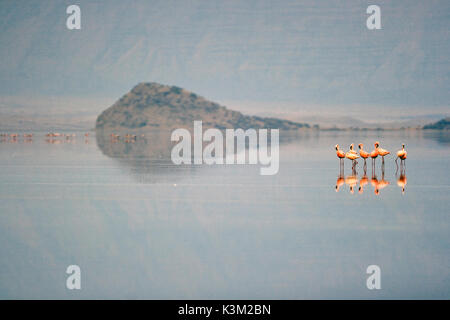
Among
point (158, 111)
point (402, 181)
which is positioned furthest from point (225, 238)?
point (158, 111)

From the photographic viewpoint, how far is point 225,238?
16.8ft

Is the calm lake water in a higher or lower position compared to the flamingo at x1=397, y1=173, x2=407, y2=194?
lower

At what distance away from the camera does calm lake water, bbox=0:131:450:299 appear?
396 centimetres

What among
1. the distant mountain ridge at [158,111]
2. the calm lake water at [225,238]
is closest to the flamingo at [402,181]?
the calm lake water at [225,238]

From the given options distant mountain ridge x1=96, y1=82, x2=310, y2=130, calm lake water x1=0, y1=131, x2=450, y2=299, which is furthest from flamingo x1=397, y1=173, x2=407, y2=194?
distant mountain ridge x1=96, y1=82, x2=310, y2=130

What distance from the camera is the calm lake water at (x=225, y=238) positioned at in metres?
3.96

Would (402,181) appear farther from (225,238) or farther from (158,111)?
(158,111)

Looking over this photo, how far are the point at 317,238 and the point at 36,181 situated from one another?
5642 mm

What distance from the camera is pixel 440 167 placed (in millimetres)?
11258

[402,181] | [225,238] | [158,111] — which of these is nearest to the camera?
[225,238]

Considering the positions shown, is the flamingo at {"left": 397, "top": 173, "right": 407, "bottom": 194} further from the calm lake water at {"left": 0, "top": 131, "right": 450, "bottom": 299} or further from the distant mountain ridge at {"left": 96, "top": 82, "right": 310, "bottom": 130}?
the distant mountain ridge at {"left": 96, "top": 82, "right": 310, "bottom": 130}

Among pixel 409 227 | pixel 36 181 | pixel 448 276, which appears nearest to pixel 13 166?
pixel 36 181

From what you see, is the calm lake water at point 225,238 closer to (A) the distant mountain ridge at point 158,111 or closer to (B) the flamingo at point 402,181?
(B) the flamingo at point 402,181
